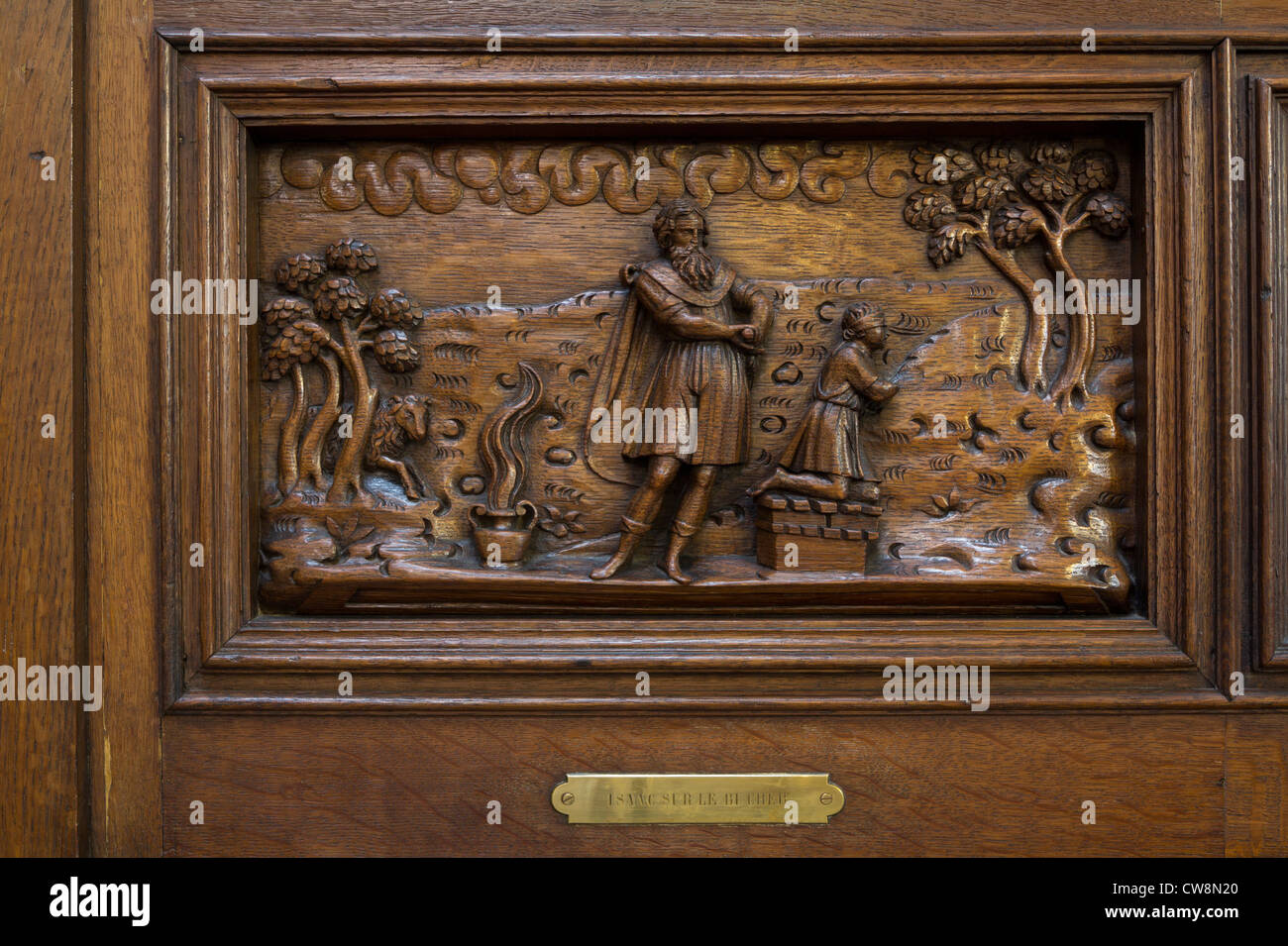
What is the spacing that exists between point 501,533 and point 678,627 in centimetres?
33

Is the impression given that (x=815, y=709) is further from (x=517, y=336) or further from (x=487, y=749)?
(x=517, y=336)

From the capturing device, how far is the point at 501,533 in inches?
59.4

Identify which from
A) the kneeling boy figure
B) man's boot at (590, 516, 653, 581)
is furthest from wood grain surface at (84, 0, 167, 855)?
the kneeling boy figure

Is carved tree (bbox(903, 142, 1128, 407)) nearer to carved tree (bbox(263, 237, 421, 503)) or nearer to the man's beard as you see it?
the man's beard

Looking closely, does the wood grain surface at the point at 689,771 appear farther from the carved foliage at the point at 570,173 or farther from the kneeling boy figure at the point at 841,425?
the carved foliage at the point at 570,173

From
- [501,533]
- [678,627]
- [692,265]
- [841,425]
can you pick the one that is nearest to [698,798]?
[678,627]

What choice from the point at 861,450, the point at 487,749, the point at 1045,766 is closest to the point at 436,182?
the point at 861,450

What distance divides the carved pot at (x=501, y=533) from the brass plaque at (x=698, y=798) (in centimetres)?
38

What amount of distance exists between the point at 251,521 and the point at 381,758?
0.45 metres

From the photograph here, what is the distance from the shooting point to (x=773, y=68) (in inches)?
57.9

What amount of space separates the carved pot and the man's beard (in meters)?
0.46

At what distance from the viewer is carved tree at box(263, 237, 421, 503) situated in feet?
4.95

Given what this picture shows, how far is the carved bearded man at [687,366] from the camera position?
148cm

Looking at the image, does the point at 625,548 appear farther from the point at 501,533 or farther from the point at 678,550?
the point at 501,533
